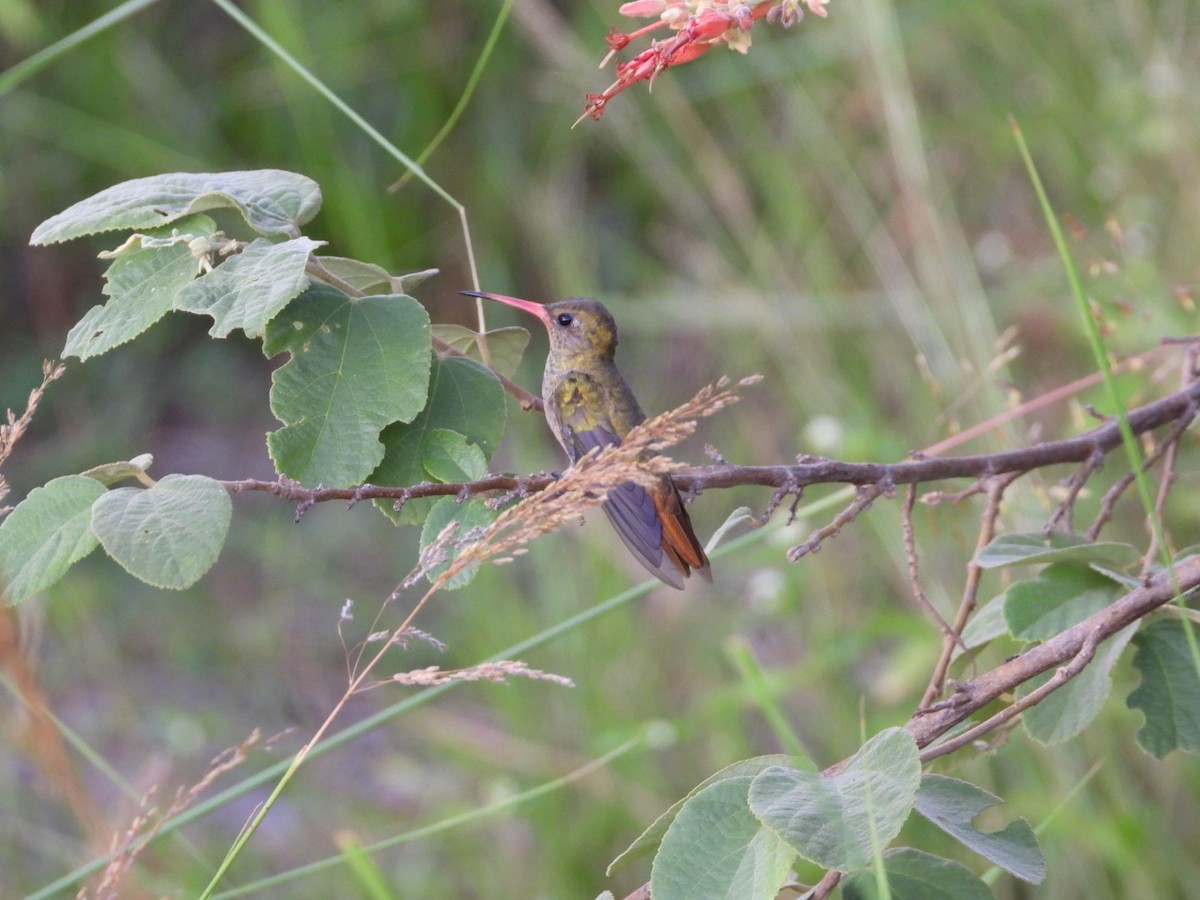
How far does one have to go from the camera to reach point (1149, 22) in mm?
4566

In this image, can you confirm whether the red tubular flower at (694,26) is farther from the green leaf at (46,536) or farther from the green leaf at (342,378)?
the green leaf at (46,536)

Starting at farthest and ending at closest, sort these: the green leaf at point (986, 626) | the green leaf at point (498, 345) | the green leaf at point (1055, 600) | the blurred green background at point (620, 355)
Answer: the blurred green background at point (620, 355) → the green leaf at point (498, 345) → the green leaf at point (986, 626) → the green leaf at point (1055, 600)

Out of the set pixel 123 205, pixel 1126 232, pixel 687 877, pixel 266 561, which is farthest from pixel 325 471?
pixel 266 561

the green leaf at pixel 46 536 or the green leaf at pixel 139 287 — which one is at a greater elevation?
the green leaf at pixel 139 287

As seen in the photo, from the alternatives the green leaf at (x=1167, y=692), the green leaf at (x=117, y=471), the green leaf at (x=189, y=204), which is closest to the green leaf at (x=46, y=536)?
the green leaf at (x=117, y=471)

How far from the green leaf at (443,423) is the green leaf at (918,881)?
0.66 metres

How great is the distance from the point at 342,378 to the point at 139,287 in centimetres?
25

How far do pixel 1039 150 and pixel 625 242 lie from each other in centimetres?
244

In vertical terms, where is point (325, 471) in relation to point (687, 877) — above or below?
above

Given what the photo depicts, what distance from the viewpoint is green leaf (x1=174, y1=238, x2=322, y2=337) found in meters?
1.38

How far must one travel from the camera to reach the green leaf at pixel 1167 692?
1.57 metres

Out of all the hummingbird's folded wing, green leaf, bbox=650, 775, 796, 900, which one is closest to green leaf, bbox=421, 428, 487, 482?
the hummingbird's folded wing

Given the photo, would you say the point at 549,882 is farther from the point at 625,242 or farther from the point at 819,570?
the point at 625,242

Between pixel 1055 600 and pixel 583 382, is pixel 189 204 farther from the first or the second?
pixel 583 382
